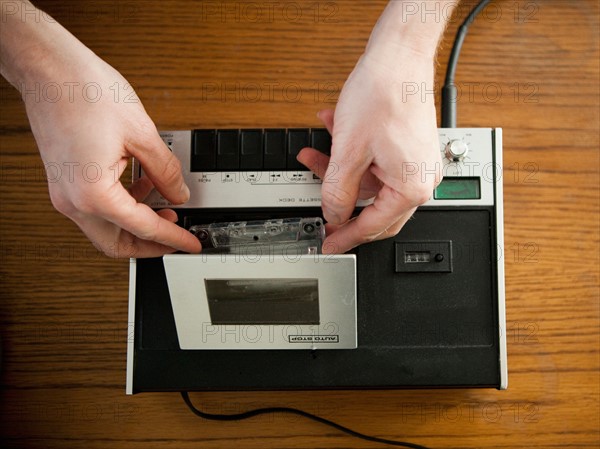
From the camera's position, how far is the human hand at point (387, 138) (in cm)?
51

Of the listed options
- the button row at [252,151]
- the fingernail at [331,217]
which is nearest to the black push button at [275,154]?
the button row at [252,151]

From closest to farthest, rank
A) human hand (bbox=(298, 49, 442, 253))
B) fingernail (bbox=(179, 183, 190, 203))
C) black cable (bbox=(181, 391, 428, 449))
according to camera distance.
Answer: human hand (bbox=(298, 49, 442, 253))
fingernail (bbox=(179, 183, 190, 203))
black cable (bbox=(181, 391, 428, 449))

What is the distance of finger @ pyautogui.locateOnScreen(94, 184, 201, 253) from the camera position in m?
0.52

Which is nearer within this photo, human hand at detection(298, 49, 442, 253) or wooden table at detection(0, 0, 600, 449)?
human hand at detection(298, 49, 442, 253)

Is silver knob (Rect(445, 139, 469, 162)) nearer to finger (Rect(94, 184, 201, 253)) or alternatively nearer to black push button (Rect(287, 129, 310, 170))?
black push button (Rect(287, 129, 310, 170))

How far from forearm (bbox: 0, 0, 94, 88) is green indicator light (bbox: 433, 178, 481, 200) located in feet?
1.33

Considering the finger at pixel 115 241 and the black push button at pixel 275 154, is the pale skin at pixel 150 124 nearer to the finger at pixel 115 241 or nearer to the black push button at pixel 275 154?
the finger at pixel 115 241

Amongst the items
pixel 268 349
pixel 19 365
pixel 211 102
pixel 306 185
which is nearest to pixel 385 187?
pixel 306 185

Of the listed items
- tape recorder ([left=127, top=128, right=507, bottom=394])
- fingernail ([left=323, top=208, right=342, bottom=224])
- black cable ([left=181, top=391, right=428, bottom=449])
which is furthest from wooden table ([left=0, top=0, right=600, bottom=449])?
fingernail ([left=323, top=208, right=342, bottom=224])

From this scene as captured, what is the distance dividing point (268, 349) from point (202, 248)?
137 millimetres

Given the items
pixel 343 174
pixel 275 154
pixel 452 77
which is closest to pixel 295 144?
pixel 275 154

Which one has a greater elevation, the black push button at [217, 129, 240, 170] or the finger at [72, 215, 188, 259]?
the black push button at [217, 129, 240, 170]

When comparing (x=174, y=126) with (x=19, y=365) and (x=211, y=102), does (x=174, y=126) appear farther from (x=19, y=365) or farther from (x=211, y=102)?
(x=19, y=365)

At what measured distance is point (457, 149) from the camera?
2.09 feet
